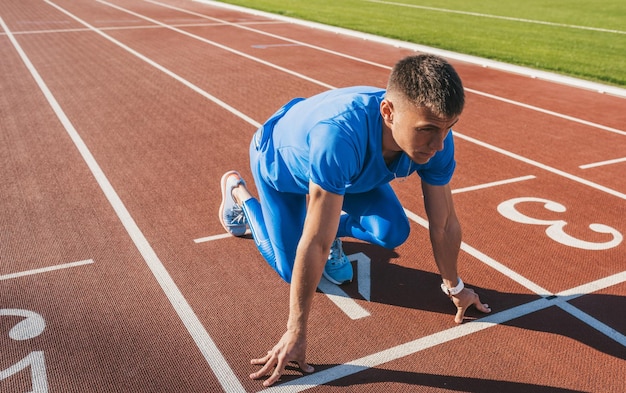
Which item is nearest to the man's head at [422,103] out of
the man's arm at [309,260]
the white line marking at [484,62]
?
the man's arm at [309,260]

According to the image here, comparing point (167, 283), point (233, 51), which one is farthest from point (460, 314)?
point (233, 51)

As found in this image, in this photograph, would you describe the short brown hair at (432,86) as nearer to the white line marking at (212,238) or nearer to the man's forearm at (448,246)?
the man's forearm at (448,246)

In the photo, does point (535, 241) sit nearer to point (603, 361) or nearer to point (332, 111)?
point (603, 361)

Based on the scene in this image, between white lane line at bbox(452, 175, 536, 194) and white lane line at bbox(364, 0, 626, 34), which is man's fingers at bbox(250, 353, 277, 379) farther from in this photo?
white lane line at bbox(364, 0, 626, 34)

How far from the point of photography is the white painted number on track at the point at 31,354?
332 centimetres

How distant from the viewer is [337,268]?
4.38m

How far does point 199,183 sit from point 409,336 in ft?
10.5

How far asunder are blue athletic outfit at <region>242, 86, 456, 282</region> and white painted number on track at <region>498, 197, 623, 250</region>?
1791 mm

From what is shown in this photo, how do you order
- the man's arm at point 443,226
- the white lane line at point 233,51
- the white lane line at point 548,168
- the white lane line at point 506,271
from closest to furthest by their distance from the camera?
the man's arm at point 443,226 → the white lane line at point 506,271 → the white lane line at point 548,168 → the white lane line at point 233,51

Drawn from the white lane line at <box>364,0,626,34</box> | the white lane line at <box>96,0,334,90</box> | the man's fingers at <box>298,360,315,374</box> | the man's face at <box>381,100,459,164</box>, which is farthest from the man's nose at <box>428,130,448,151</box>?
the white lane line at <box>364,0,626,34</box>

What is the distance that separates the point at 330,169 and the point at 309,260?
460 millimetres

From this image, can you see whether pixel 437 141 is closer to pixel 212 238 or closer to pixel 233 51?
pixel 212 238

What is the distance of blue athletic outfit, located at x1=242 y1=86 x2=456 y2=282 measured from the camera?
10.0 feet

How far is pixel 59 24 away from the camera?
17922 millimetres
